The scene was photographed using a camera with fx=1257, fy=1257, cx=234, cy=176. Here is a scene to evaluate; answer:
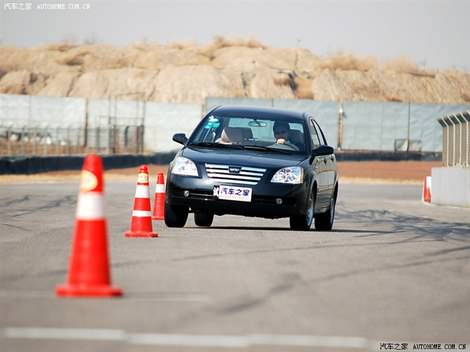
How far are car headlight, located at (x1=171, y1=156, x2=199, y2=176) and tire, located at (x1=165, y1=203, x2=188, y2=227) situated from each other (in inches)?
17.7

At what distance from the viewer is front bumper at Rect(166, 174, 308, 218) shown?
15375 millimetres

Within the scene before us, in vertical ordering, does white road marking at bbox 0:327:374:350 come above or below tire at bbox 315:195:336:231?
above

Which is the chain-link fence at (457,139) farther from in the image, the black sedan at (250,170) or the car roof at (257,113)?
the black sedan at (250,170)

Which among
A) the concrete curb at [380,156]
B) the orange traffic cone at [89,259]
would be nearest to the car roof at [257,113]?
the orange traffic cone at [89,259]

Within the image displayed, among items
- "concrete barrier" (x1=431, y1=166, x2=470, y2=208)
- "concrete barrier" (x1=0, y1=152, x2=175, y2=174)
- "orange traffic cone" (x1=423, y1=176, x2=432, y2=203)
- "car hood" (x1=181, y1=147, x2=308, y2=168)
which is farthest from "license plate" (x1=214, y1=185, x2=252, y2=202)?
"concrete barrier" (x1=0, y1=152, x2=175, y2=174)

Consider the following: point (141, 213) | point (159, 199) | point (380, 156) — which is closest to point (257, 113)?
point (159, 199)

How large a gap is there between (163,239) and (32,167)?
1088 inches

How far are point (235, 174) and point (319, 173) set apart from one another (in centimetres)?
181

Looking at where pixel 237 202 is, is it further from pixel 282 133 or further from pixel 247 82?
pixel 247 82

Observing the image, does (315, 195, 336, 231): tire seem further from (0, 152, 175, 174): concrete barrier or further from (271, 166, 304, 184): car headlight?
(0, 152, 175, 174): concrete barrier

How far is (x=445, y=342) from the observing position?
6918 mm

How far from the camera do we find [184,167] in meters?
15.7

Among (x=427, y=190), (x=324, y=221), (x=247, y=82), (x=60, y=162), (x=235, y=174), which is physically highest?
(x=247, y=82)

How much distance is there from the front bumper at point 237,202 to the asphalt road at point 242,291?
0.94 feet
